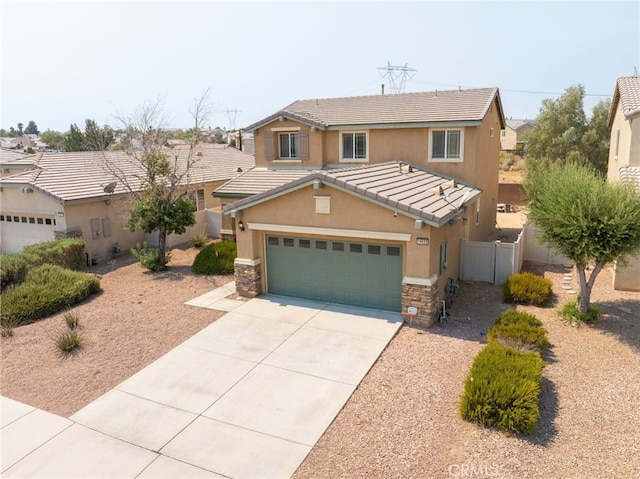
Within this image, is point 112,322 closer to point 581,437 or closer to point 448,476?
point 448,476

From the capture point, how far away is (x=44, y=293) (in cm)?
1488

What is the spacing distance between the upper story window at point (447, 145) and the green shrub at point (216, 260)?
884 centimetres

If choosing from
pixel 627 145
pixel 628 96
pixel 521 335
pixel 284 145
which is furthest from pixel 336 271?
pixel 628 96

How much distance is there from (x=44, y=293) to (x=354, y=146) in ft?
41.9

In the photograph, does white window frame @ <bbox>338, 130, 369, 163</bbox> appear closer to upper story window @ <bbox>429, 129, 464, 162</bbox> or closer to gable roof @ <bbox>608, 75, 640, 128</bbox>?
upper story window @ <bbox>429, 129, 464, 162</bbox>

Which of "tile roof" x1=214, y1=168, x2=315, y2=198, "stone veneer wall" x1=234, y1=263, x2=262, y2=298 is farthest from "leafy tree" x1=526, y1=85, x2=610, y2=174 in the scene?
"stone veneer wall" x1=234, y1=263, x2=262, y2=298

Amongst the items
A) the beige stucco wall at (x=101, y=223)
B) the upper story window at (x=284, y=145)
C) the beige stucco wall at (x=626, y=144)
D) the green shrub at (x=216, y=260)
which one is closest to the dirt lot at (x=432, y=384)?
the green shrub at (x=216, y=260)

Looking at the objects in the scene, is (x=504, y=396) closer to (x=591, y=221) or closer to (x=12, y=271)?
(x=591, y=221)

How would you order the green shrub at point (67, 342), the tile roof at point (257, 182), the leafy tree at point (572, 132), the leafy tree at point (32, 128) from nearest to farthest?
1. the green shrub at point (67, 342)
2. the tile roof at point (257, 182)
3. the leafy tree at point (572, 132)
4. the leafy tree at point (32, 128)

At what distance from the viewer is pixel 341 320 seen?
13.2 meters

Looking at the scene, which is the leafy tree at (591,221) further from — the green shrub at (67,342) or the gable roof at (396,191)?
the green shrub at (67,342)

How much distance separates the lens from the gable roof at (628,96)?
18566mm

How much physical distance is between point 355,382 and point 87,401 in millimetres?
5513

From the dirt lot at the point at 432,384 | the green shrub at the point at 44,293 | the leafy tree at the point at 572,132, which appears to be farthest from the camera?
the leafy tree at the point at 572,132
